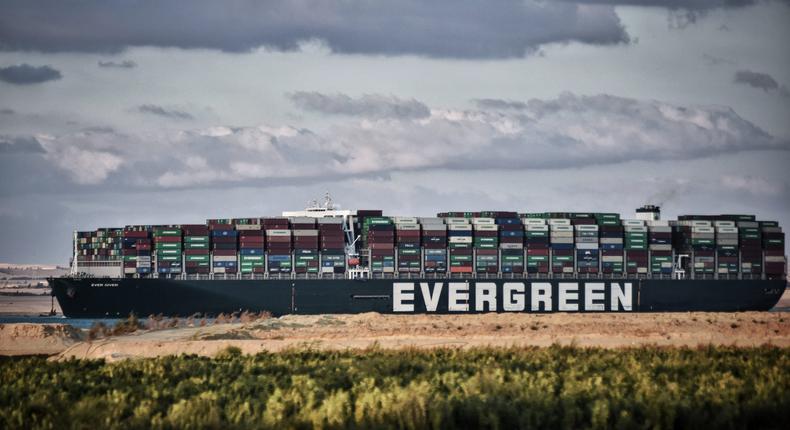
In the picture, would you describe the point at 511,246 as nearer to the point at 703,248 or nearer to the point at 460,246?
the point at 460,246

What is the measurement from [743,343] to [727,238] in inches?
2209

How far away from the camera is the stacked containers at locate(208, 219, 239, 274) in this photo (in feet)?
312

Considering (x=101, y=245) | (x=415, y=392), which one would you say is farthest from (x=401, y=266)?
(x=415, y=392)

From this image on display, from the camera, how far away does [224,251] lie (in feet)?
313

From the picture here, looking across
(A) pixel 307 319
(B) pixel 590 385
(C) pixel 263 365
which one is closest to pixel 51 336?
(A) pixel 307 319

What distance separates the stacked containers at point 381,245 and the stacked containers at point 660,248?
2373 centimetres

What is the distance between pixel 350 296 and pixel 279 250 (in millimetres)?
7158

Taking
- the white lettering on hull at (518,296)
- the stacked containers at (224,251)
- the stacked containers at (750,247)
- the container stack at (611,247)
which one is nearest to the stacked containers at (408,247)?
the white lettering on hull at (518,296)

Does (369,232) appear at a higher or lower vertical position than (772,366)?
higher

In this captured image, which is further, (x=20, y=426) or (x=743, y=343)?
(x=743, y=343)

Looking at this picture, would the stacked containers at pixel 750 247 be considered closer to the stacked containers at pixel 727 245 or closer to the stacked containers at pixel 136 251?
the stacked containers at pixel 727 245

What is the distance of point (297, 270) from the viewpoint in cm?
9525

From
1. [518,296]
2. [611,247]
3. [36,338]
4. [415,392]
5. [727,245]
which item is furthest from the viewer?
[727,245]

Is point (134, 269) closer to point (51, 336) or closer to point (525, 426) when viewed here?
point (51, 336)
